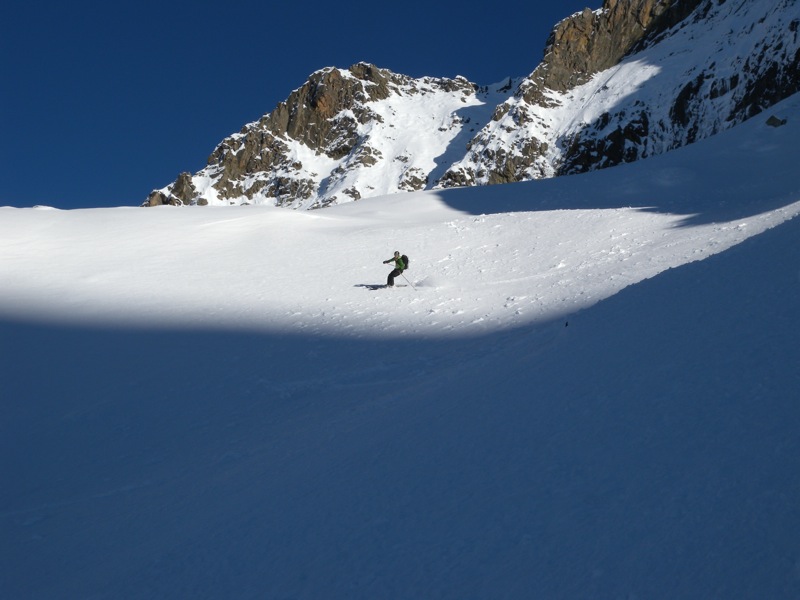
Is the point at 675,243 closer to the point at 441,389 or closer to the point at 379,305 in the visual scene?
the point at 379,305

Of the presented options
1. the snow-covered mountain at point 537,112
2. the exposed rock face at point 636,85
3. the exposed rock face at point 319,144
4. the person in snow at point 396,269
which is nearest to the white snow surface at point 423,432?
the person in snow at point 396,269

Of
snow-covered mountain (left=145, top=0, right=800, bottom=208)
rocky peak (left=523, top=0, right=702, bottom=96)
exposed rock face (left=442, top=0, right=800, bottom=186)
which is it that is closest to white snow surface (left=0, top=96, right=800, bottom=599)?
snow-covered mountain (left=145, top=0, right=800, bottom=208)

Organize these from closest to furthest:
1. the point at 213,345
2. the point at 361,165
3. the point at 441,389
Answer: the point at 441,389 < the point at 213,345 < the point at 361,165

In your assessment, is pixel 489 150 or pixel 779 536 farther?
pixel 489 150

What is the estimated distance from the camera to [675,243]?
15.8 meters

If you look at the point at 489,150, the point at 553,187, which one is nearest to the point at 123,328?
the point at 553,187

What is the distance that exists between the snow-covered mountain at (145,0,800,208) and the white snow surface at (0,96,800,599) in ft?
223

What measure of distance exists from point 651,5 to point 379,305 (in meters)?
124

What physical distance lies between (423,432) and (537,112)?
386 feet

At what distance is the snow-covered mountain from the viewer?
264 ft

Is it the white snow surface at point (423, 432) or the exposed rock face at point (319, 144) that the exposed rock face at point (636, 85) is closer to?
the exposed rock face at point (319, 144)

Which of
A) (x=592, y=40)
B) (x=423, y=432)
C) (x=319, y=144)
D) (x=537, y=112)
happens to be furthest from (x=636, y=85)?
(x=423, y=432)

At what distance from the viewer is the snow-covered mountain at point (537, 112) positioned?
80.5 metres

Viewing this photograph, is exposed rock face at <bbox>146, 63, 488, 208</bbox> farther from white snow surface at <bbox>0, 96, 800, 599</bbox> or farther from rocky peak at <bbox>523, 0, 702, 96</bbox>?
white snow surface at <bbox>0, 96, 800, 599</bbox>
